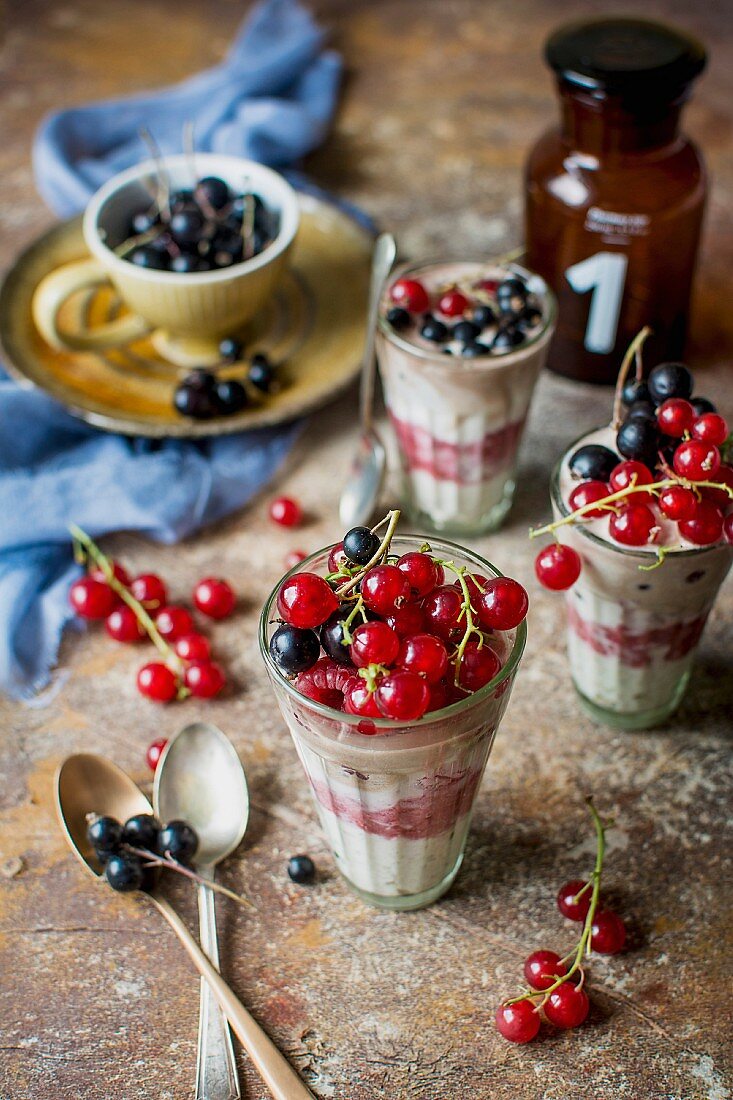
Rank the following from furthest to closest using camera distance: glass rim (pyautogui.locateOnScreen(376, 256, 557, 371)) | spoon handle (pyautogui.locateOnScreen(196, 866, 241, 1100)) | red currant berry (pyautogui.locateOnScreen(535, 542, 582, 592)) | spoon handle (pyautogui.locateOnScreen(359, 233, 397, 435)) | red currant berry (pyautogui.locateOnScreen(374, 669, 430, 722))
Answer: spoon handle (pyautogui.locateOnScreen(359, 233, 397, 435)), glass rim (pyautogui.locateOnScreen(376, 256, 557, 371)), red currant berry (pyautogui.locateOnScreen(535, 542, 582, 592)), spoon handle (pyautogui.locateOnScreen(196, 866, 241, 1100)), red currant berry (pyautogui.locateOnScreen(374, 669, 430, 722))

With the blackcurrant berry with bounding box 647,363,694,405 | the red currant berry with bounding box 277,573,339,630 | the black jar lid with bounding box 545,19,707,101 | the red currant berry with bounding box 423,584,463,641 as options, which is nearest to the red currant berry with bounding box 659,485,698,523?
the blackcurrant berry with bounding box 647,363,694,405

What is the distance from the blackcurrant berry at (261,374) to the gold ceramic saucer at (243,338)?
2cm

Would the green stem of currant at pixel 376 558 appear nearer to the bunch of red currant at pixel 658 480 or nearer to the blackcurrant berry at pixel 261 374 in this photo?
the bunch of red currant at pixel 658 480

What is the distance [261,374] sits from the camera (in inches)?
62.5

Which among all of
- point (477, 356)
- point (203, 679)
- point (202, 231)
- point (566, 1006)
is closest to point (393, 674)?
point (566, 1006)

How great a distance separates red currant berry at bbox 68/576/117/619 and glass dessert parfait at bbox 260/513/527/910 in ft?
1.51

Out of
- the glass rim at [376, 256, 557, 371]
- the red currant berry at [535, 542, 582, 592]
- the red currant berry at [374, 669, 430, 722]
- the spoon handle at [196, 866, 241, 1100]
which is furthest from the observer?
the glass rim at [376, 256, 557, 371]

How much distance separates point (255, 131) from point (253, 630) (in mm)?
1115

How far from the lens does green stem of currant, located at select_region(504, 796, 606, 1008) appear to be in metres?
0.96

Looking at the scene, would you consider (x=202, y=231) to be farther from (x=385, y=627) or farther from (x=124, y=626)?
(x=385, y=627)

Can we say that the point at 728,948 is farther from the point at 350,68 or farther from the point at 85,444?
the point at 350,68

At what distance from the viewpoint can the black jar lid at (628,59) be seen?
4.51 feet

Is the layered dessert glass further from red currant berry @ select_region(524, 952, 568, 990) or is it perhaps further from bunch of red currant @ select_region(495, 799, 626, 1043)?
red currant berry @ select_region(524, 952, 568, 990)

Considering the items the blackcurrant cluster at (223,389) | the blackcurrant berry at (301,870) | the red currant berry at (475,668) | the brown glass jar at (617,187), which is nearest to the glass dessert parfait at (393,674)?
the red currant berry at (475,668)
